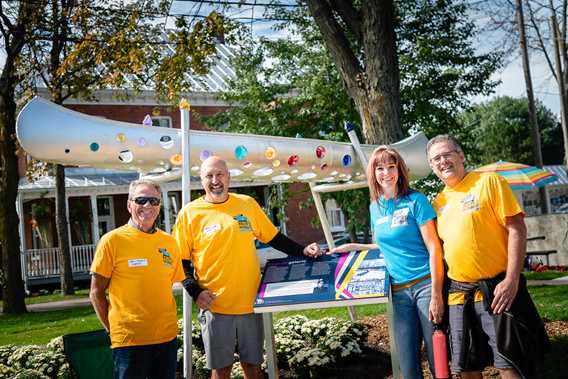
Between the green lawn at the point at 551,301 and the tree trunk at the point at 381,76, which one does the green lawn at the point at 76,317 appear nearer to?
the green lawn at the point at 551,301

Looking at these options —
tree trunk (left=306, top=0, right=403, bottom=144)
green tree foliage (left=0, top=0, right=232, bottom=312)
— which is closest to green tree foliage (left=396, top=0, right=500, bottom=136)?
green tree foliage (left=0, top=0, right=232, bottom=312)

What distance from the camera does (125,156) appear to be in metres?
5.52

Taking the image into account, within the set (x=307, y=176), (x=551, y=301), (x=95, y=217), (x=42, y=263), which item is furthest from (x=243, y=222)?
(x=95, y=217)

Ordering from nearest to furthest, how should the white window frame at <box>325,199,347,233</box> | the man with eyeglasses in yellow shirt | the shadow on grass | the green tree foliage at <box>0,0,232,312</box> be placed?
1. the man with eyeglasses in yellow shirt
2. the shadow on grass
3. the green tree foliage at <box>0,0,232,312</box>
4. the white window frame at <box>325,199,347,233</box>

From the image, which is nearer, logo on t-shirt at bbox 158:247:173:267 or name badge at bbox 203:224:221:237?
logo on t-shirt at bbox 158:247:173:267

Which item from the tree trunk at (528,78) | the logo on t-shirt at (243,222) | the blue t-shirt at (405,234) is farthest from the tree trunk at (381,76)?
the tree trunk at (528,78)

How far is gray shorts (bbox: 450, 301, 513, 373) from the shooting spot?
12.0 feet

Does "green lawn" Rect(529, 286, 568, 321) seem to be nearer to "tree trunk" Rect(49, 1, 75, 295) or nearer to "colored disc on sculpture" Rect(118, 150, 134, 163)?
"colored disc on sculpture" Rect(118, 150, 134, 163)

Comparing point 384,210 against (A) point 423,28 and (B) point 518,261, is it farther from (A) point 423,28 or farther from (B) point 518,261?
(A) point 423,28

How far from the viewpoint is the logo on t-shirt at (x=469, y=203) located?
370 cm

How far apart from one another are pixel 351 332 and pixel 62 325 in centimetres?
686

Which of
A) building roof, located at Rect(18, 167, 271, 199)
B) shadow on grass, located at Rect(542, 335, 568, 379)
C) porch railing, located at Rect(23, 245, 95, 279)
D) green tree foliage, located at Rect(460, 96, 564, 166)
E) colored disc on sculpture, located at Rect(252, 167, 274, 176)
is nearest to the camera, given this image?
shadow on grass, located at Rect(542, 335, 568, 379)

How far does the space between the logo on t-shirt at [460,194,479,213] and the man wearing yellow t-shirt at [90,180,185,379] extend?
6.26 ft

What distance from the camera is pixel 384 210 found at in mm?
4066
